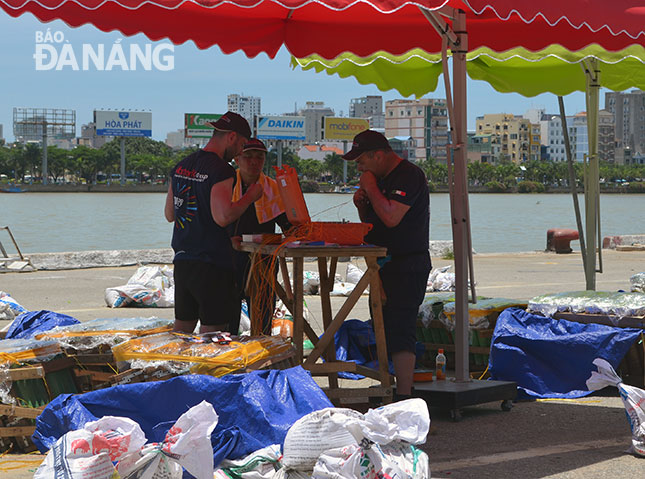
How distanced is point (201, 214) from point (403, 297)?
139 centimetres

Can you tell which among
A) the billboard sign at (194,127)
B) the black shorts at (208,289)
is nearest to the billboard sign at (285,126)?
the billboard sign at (194,127)

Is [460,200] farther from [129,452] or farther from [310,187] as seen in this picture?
[310,187]

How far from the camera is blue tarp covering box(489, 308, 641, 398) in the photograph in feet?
21.2

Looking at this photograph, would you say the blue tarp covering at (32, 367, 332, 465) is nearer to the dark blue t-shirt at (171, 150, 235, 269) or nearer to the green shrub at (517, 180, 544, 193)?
the dark blue t-shirt at (171, 150, 235, 269)

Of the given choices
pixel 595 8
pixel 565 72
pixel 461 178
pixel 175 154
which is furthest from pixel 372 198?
pixel 175 154

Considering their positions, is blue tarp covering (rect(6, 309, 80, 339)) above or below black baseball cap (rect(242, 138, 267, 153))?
below

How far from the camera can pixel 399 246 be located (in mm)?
5762

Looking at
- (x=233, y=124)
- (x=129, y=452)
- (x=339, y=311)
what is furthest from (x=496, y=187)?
(x=129, y=452)

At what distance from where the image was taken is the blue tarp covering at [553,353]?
21.2 ft

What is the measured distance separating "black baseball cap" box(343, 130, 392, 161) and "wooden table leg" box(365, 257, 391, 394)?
2.48 feet

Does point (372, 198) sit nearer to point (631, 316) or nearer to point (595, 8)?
point (595, 8)

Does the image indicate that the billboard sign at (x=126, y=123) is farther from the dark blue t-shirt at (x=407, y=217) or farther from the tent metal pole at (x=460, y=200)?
the dark blue t-shirt at (x=407, y=217)

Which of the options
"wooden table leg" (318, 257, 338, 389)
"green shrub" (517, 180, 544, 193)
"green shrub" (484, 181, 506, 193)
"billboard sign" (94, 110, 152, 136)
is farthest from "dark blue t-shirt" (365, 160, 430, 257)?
"billboard sign" (94, 110, 152, 136)

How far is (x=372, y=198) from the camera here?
558 cm
